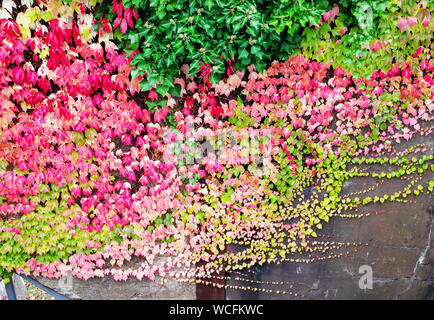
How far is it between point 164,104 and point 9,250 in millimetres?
Result: 2435

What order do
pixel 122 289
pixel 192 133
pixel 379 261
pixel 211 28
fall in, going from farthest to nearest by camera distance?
1. pixel 122 289
2. pixel 379 261
3. pixel 192 133
4. pixel 211 28

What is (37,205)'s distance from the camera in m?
3.43

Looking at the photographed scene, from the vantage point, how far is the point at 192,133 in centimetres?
333

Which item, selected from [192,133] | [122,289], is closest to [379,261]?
[192,133]

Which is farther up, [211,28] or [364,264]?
[211,28]

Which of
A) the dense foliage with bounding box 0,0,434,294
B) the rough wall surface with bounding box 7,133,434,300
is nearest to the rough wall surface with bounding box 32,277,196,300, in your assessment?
the rough wall surface with bounding box 7,133,434,300

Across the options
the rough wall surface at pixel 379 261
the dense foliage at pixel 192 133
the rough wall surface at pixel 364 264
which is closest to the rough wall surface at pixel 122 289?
the rough wall surface at pixel 364 264

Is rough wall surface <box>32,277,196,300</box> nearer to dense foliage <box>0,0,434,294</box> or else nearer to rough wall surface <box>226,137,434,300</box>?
dense foliage <box>0,0,434,294</box>

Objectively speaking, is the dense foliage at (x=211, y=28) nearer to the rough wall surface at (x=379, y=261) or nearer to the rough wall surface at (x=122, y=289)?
the rough wall surface at (x=379, y=261)

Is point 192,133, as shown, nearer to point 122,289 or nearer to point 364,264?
point 122,289

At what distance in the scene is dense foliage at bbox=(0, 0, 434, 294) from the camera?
9.47 feet

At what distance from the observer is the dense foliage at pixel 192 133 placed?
2.89 metres

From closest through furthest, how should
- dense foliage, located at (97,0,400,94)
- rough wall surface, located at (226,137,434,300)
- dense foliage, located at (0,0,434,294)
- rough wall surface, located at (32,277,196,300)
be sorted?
dense foliage, located at (97,0,400,94) < dense foliage, located at (0,0,434,294) < rough wall surface, located at (226,137,434,300) < rough wall surface, located at (32,277,196,300)
